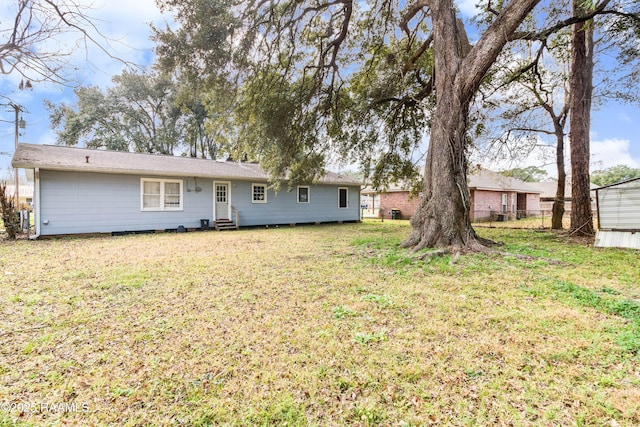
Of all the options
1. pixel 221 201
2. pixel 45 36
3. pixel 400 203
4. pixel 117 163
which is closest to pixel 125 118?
pixel 117 163

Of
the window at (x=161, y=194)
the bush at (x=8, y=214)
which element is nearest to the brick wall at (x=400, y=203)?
the window at (x=161, y=194)

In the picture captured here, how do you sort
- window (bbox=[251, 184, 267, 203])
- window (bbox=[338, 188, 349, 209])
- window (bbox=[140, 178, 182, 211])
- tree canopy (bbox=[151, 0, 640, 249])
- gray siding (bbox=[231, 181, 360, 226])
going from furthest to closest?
window (bbox=[338, 188, 349, 209]) → window (bbox=[251, 184, 267, 203]) → gray siding (bbox=[231, 181, 360, 226]) → window (bbox=[140, 178, 182, 211]) → tree canopy (bbox=[151, 0, 640, 249])

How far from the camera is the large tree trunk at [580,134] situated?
9.27m

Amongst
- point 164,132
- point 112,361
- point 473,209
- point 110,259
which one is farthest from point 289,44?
point 164,132

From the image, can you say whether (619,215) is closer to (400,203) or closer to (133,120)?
(400,203)

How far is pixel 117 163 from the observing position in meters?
11.1

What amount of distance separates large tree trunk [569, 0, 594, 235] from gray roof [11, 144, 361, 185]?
11.6 metres

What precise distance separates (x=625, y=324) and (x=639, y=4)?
864 cm

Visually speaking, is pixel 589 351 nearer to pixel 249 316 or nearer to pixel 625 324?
pixel 625 324

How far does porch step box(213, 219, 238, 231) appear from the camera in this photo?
12976 mm

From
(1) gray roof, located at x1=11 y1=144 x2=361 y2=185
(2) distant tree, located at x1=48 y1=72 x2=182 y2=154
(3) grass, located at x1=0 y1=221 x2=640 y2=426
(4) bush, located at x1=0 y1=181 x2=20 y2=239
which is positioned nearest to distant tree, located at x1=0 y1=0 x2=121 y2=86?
(3) grass, located at x1=0 y1=221 x2=640 y2=426

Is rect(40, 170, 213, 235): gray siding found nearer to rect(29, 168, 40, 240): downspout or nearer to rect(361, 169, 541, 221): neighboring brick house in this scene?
rect(29, 168, 40, 240): downspout

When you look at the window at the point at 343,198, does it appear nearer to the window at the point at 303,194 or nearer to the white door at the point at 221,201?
the window at the point at 303,194

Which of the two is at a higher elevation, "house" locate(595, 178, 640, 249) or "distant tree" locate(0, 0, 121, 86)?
"distant tree" locate(0, 0, 121, 86)
